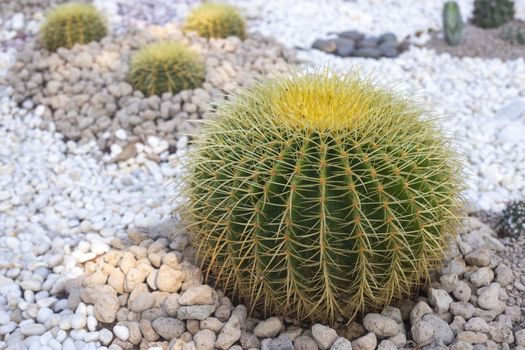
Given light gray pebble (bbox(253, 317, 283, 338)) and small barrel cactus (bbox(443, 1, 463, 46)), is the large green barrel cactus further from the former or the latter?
small barrel cactus (bbox(443, 1, 463, 46))

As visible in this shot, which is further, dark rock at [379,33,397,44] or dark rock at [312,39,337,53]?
dark rock at [379,33,397,44]

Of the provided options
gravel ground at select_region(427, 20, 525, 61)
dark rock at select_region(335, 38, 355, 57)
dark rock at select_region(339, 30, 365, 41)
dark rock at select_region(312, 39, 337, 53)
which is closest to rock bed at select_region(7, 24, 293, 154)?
A: dark rock at select_region(312, 39, 337, 53)

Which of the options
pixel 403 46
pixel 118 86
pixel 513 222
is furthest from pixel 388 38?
pixel 513 222

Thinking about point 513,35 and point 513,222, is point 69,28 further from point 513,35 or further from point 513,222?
point 513,35

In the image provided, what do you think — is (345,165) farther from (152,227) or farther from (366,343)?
(152,227)

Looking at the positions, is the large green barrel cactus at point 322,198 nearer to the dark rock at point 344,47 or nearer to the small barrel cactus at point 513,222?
the small barrel cactus at point 513,222
